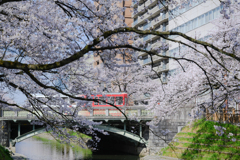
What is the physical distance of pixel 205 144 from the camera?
51.3 feet

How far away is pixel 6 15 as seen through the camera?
8.54 metres

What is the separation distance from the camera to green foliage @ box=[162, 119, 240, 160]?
14273 millimetres

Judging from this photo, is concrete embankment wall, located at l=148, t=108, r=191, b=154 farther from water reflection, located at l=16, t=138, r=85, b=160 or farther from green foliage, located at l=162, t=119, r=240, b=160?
water reflection, located at l=16, t=138, r=85, b=160

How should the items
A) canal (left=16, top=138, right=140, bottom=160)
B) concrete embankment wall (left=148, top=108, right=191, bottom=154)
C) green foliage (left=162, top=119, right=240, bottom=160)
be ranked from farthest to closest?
1. canal (left=16, top=138, right=140, bottom=160)
2. concrete embankment wall (left=148, top=108, right=191, bottom=154)
3. green foliage (left=162, top=119, right=240, bottom=160)

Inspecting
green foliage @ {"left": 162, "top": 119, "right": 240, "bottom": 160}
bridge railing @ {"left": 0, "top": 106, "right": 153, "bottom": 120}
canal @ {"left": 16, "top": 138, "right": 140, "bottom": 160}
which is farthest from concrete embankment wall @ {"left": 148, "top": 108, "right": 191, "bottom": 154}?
green foliage @ {"left": 162, "top": 119, "right": 240, "bottom": 160}

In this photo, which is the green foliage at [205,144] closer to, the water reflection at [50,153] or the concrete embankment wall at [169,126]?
the concrete embankment wall at [169,126]

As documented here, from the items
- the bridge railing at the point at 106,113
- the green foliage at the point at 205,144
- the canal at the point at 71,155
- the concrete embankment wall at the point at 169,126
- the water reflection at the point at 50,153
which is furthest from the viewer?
the water reflection at the point at 50,153

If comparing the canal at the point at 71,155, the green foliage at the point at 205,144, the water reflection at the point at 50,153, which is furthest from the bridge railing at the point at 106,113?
the green foliage at the point at 205,144

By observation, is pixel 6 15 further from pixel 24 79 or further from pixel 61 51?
pixel 24 79

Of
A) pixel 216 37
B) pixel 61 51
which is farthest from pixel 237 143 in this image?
pixel 61 51

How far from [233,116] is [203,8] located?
14.9 meters

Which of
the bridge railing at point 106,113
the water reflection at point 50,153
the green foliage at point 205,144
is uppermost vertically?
the bridge railing at point 106,113

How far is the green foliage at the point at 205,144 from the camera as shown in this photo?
1427 cm

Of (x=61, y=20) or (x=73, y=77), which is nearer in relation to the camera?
(x=61, y=20)
